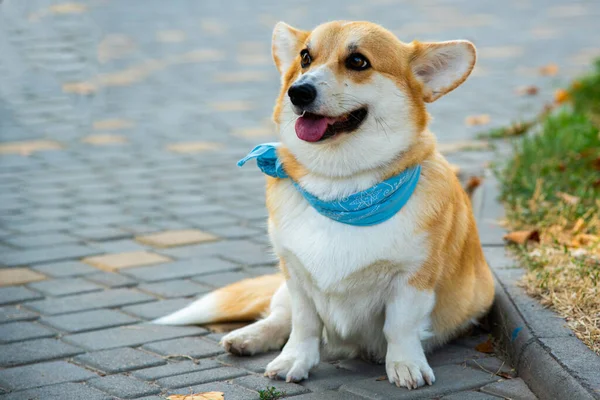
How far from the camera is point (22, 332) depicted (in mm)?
3764

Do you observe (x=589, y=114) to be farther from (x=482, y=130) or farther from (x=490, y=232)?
(x=490, y=232)

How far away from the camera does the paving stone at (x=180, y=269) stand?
14.8 ft

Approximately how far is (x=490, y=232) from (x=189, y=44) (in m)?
7.03

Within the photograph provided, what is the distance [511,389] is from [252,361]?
99 cm

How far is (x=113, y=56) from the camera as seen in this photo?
1015 centimetres

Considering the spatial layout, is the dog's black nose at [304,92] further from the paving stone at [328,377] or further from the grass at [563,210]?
the grass at [563,210]

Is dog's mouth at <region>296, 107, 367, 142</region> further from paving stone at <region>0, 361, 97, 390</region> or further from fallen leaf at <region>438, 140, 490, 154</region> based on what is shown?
fallen leaf at <region>438, 140, 490, 154</region>

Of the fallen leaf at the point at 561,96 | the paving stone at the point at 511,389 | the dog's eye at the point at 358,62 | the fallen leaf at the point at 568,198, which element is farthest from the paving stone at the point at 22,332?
the fallen leaf at the point at 561,96

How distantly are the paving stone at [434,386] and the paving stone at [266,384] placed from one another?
0.56 ft

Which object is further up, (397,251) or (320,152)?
(320,152)

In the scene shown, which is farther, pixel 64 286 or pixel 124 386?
pixel 64 286

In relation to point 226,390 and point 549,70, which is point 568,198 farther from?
point 549,70

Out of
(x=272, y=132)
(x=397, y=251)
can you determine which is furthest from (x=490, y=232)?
(x=272, y=132)

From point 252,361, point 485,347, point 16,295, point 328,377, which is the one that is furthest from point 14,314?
point 485,347
